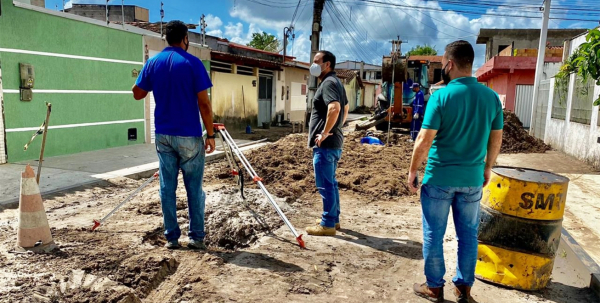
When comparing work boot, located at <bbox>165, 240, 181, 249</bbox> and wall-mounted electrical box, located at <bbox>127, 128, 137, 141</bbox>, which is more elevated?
wall-mounted electrical box, located at <bbox>127, 128, 137, 141</bbox>

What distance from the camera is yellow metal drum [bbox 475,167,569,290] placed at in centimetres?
329

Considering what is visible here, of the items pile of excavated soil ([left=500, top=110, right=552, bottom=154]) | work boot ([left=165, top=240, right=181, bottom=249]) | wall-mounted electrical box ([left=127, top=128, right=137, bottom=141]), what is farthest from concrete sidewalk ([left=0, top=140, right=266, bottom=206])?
pile of excavated soil ([left=500, top=110, right=552, bottom=154])

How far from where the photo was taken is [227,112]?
1587cm

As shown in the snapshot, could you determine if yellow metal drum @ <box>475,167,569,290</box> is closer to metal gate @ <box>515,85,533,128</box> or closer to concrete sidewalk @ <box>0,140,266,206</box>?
concrete sidewalk @ <box>0,140,266,206</box>

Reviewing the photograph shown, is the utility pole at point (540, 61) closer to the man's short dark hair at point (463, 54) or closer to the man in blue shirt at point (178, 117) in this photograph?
the man's short dark hair at point (463, 54)

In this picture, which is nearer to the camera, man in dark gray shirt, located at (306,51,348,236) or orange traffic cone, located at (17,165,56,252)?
orange traffic cone, located at (17,165,56,252)

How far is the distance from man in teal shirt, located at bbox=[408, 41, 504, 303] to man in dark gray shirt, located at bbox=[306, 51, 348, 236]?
1.34m

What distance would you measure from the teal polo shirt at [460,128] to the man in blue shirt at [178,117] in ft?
6.46

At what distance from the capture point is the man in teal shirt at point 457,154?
9.50 feet

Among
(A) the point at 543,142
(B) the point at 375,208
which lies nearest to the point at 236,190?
(B) the point at 375,208

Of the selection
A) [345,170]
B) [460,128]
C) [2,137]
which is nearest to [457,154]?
[460,128]

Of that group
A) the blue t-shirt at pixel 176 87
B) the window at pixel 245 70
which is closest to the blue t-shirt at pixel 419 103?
the window at pixel 245 70

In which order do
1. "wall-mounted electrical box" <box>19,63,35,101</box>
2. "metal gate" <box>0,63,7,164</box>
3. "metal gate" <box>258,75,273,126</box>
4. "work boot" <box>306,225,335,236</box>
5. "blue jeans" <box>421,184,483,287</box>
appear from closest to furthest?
"blue jeans" <box>421,184,483,287</box>
"work boot" <box>306,225,335,236</box>
"metal gate" <box>0,63,7,164</box>
"wall-mounted electrical box" <box>19,63,35,101</box>
"metal gate" <box>258,75,273,126</box>

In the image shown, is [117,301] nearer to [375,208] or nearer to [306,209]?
[306,209]
